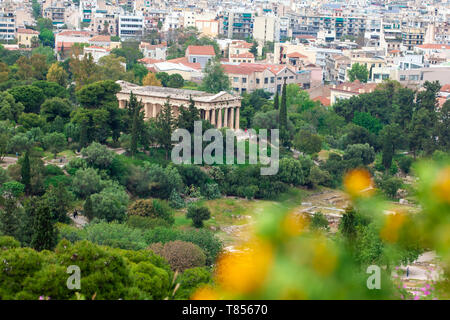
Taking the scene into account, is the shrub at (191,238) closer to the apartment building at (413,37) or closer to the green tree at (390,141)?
the green tree at (390,141)

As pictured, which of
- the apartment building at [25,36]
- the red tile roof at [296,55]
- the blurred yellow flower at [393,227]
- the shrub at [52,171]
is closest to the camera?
the blurred yellow flower at [393,227]

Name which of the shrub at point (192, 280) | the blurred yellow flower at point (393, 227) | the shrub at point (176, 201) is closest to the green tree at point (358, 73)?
the shrub at point (176, 201)

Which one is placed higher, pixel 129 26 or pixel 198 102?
pixel 129 26

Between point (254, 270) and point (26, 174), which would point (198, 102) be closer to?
point (26, 174)

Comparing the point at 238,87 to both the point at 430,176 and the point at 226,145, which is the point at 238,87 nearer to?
the point at 226,145

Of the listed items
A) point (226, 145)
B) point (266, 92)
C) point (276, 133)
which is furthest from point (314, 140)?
point (266, 92)

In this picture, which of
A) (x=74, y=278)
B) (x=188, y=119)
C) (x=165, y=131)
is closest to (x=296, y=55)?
(x=188, y=119)
